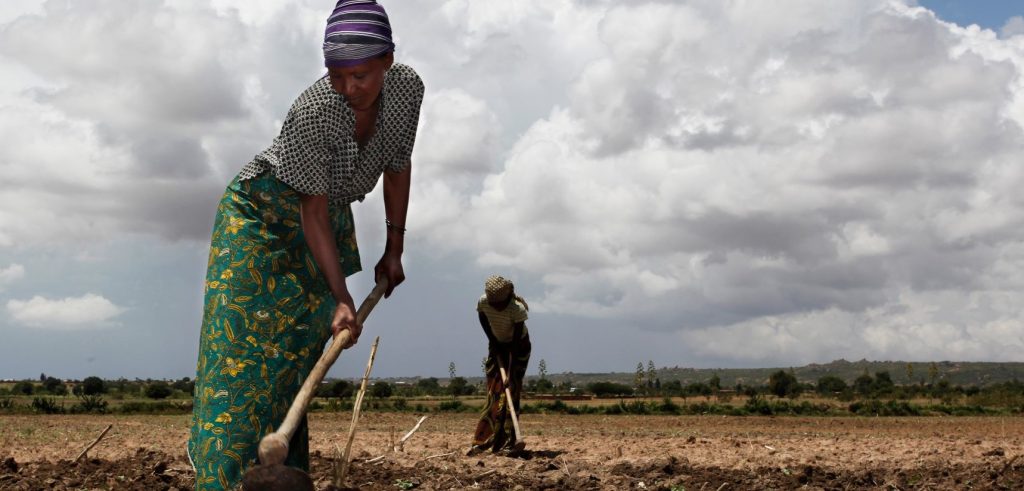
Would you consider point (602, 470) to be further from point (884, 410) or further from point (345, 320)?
point (884, 410)

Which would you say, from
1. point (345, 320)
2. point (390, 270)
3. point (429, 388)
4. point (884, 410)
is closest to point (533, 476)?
point (390, 270)

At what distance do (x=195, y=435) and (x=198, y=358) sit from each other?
24cm

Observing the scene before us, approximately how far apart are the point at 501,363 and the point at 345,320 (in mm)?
6274

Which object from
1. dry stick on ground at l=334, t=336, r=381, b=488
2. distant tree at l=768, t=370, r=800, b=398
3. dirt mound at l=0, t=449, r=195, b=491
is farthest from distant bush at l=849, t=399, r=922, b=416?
dry stick on ground at l=334, t=336, r=381, b=488

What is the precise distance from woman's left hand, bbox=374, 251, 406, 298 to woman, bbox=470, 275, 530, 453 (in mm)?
5311

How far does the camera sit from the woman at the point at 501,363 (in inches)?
361

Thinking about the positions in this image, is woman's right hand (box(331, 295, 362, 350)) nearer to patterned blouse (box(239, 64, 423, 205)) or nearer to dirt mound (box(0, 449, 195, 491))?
patterned blouse (box(239, 64, 423, 205))

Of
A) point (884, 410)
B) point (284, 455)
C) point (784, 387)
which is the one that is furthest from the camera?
point (784, 387)

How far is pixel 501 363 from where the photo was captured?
31.2 feet

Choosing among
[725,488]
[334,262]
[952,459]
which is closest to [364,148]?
[334,262]

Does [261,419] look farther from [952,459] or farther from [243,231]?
[952,459]

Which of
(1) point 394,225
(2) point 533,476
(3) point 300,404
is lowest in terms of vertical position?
(2) point 533,476

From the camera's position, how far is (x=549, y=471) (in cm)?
788

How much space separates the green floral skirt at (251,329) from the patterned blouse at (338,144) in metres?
0.10
